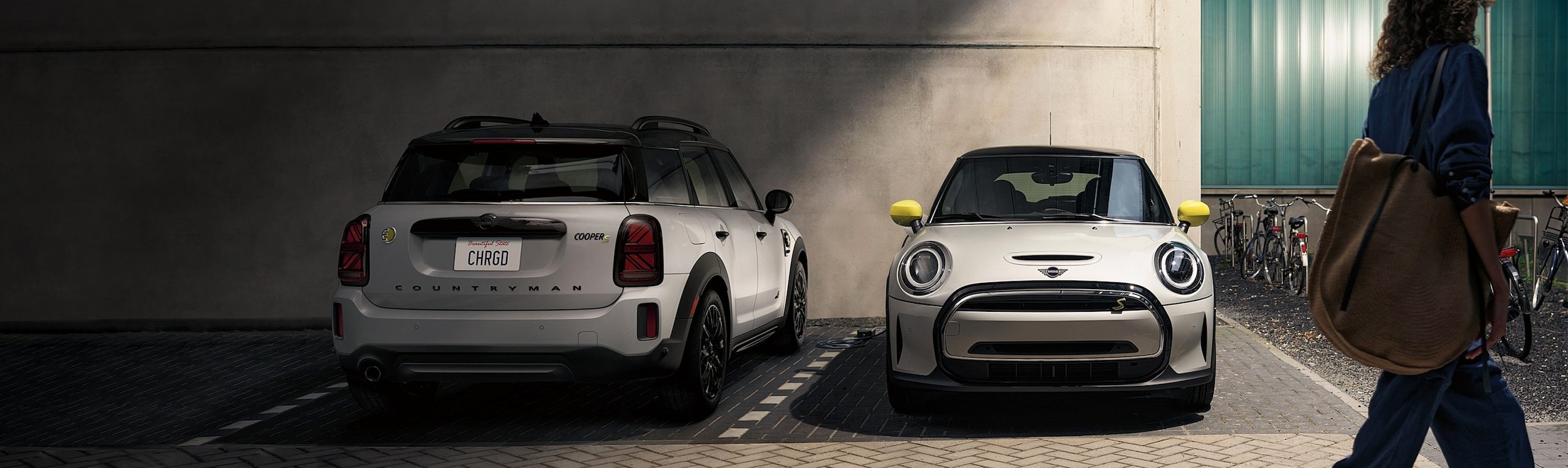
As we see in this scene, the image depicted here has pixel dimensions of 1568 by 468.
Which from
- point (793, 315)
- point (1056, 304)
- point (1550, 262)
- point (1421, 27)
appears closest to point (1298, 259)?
point (1550, 262)

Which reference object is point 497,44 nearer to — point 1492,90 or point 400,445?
point 400,445

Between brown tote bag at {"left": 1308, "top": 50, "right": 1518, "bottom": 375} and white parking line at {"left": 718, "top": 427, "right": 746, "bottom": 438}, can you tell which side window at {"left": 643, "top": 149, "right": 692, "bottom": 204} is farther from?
brown tote bag at {"left": 1308, "top": 50, "right": 1518, "bottom": 375}

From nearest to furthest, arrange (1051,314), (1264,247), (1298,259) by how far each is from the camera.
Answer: (1051,314), (1298,259), (1264,247)

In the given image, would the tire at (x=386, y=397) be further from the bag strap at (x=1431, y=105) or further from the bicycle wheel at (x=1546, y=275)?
the bicycle wheel at (x=1546, y=275)

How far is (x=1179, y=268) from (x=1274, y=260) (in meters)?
8.77

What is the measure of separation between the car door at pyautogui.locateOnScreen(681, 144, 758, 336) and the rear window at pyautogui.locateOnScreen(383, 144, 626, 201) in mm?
800

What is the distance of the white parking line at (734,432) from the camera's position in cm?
576

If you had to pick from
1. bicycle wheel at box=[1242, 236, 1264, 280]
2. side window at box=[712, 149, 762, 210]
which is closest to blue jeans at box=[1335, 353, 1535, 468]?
side window at box=[712, 149, 762, 210]

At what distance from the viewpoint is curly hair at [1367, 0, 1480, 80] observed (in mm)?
3152

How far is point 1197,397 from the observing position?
19.8ft

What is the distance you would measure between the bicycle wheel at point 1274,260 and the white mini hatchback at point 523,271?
9.54m

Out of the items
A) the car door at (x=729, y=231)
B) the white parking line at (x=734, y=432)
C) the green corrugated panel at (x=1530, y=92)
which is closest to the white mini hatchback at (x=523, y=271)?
the white parking line at (x=734, y=432)

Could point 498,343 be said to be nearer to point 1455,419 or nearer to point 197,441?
point 197,441

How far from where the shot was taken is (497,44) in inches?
412
